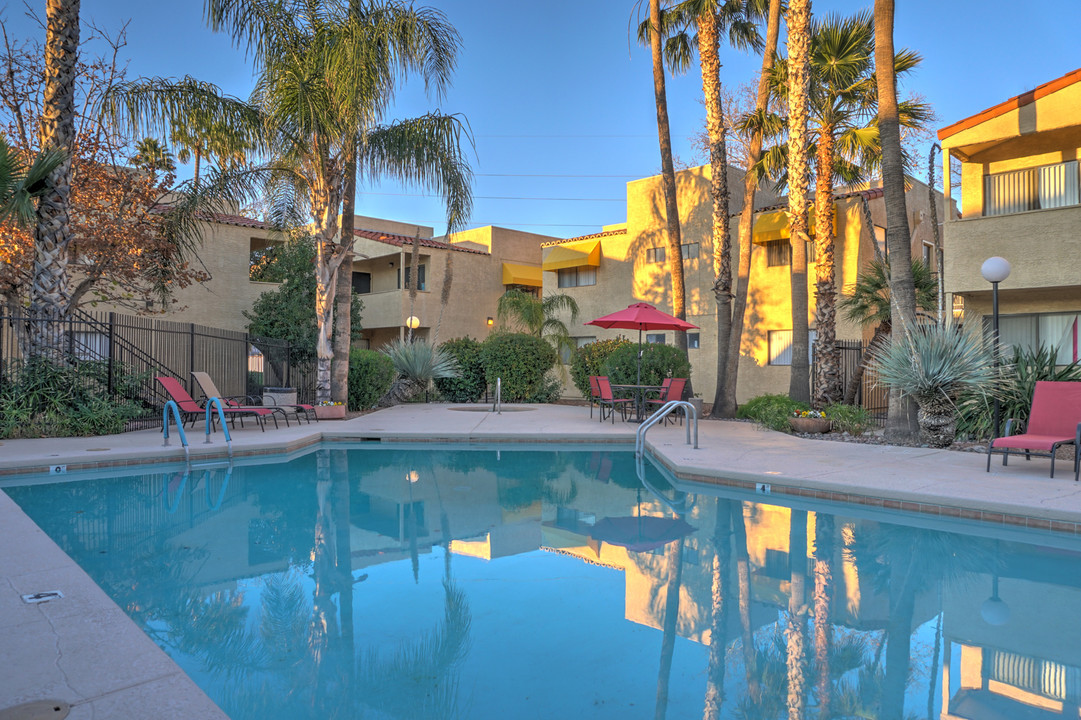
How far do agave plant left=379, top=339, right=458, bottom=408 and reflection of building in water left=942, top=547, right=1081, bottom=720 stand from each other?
51.8ft

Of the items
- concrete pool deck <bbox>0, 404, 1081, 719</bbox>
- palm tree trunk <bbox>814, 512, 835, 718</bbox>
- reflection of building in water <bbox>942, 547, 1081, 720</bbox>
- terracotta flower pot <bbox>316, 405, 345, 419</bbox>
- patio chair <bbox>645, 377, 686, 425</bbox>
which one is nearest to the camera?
concrete pool deck <bbox>0, 404, 1081, 719</bbox>

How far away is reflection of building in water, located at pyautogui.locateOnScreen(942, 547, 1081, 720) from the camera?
3191mm

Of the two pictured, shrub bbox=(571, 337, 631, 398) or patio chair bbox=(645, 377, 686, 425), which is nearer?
patio chair bbox=(645, 377, 686, 425)

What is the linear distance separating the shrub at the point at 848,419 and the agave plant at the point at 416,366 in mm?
10576

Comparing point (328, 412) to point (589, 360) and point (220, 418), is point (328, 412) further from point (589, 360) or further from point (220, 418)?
point (589, 360)

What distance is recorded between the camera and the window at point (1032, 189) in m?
12.8

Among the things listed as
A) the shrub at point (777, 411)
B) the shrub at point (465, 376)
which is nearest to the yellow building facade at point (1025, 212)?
the shrub at point (777, 411)

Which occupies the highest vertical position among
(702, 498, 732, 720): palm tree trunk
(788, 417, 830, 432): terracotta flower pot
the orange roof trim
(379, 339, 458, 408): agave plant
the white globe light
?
the orange roof trim

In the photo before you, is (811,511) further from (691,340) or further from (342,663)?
(691,340)

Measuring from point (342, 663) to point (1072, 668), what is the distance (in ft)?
→ 12.1

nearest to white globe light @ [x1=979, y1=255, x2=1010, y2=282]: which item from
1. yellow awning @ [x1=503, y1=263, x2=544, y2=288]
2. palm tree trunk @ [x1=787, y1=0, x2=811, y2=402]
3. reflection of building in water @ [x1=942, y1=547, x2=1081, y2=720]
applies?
palm tree trunk @ [x1=787, y1=0, x2=811, y2=402]

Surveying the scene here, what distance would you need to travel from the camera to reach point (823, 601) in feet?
15.1

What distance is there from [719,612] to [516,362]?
1526 centimetres

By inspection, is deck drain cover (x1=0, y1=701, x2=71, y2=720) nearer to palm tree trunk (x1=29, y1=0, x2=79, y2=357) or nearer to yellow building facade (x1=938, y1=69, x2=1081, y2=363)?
palm tree trunk (x1=29, y1=0, x2=79, y2=357)
